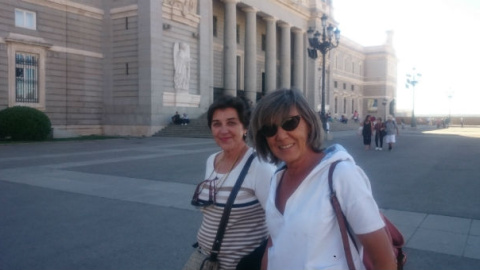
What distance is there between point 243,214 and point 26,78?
2670 centimetres

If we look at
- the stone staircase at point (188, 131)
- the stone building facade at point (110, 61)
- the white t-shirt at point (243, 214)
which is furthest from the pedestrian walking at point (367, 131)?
the white t-shirt at point (243, 214)

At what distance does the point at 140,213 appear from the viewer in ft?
23.0

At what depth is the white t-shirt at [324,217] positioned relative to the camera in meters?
1.73

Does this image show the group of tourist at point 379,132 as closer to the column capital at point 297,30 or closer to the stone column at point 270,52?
the stone column at point 270,52

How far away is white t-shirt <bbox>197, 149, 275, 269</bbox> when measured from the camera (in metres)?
2.52

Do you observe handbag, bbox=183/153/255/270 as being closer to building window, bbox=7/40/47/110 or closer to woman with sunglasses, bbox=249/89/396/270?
woman with sunglasses, bbox=249/89/396/270

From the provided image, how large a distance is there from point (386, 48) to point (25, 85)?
70446 millimetres

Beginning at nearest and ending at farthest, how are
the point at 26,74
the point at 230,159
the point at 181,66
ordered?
1. the point at 230,159
2. the point at 26,74
3. the point at 181,66

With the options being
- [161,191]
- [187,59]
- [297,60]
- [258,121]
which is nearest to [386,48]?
[297,60]

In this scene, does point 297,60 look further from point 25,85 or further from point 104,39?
point 25,85

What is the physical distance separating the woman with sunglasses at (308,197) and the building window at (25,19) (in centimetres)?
2684

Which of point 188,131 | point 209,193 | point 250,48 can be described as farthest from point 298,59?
point 209,193

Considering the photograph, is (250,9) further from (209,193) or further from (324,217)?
(324,217)

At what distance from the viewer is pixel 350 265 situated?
5.80ft
